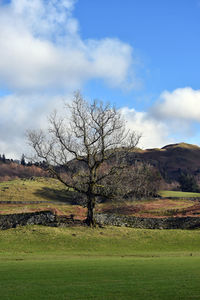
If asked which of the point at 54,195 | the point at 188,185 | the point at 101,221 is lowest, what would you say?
the point at 101,221

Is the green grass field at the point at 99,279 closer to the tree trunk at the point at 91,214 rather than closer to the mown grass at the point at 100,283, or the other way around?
the mown grass at the point at 100,283

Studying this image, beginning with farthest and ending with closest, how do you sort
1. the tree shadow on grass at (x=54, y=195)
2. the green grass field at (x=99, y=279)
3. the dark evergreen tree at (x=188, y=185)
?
the dark evergreen tree at (x=188, y=185), the tree shadow on grass at (x=54, y=195), the green grass field at (x=99, y=279)

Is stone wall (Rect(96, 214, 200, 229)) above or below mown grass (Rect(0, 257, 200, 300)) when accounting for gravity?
below

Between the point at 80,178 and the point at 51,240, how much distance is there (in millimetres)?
9869

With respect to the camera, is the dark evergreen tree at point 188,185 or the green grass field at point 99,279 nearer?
the green grass field at point 99,279

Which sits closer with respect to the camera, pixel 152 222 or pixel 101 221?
pixel 152 222

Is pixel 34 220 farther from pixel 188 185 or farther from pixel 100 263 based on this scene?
pixel 188 185

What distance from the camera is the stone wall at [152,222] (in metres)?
40.6

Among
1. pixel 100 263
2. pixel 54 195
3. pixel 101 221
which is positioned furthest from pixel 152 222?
pixel 54 195

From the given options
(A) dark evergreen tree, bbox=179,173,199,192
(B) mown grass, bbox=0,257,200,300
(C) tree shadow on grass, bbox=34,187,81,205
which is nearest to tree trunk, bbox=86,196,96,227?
(B) mown grass, bbox=0,257,200,300

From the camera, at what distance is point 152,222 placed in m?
42.4

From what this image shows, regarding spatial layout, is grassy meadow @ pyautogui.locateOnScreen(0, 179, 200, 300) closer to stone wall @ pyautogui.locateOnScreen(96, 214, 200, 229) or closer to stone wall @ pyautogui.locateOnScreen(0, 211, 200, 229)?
stone wall @ pyautogui.locateOnScreen(0, 211, 200, 229)

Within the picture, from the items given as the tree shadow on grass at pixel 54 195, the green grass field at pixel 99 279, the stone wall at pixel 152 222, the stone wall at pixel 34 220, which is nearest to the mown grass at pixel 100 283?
the green grass field at pixel 99 279

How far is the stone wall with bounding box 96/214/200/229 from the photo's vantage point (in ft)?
133
